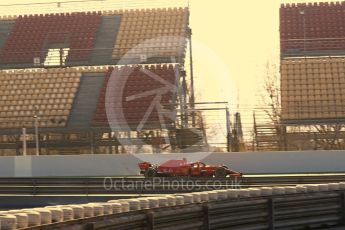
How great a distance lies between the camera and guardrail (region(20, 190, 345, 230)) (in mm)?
9711

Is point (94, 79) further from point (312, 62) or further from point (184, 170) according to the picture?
point (184, 170)

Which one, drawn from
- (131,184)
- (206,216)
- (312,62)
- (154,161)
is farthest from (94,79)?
(206,216)

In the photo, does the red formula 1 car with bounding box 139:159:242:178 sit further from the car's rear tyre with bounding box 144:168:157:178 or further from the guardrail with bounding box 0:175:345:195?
the guardrail with bounding box 0:175:345:195

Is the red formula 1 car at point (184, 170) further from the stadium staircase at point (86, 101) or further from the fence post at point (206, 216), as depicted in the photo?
the fence post at point (206, 216)

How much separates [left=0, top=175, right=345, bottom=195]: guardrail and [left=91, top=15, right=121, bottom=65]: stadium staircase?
70.7 ft

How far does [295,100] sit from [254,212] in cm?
2744

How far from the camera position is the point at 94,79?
43.9 meters

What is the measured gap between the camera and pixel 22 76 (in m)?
44.8

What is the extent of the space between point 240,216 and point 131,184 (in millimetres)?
12621

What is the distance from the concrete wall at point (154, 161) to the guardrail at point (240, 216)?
716 inches

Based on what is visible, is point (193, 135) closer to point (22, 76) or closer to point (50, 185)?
point (50, 185)

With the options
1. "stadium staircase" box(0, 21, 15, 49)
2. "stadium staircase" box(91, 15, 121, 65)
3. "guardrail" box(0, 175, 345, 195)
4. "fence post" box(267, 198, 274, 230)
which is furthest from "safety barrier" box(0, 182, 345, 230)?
"stadium staircase" box(0, 21, 15, 49)

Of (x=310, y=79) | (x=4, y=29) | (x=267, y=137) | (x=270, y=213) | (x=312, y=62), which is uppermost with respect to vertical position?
(x=4, y=29)

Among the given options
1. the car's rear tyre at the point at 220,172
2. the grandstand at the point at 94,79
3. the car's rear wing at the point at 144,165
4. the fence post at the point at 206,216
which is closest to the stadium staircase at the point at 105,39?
the grandstand at the point at 94,79
